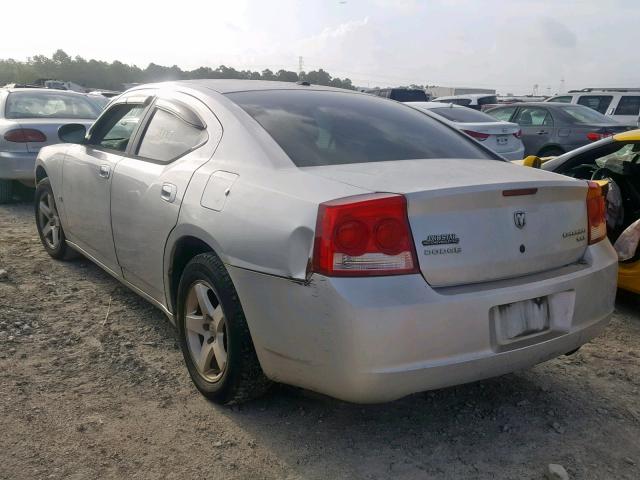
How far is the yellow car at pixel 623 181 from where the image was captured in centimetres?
405

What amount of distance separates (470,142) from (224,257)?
1649 millimetres

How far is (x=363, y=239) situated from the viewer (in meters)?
2.22

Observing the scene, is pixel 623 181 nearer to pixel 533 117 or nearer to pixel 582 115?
pixel 582 115

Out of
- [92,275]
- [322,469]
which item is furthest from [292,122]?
[92,275]

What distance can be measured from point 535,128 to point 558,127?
531 mm

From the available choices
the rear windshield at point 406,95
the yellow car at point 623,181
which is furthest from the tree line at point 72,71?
the yellow car at point 623,181

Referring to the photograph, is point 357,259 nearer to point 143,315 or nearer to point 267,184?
point 267,184

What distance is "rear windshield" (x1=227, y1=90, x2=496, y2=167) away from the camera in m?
2.85

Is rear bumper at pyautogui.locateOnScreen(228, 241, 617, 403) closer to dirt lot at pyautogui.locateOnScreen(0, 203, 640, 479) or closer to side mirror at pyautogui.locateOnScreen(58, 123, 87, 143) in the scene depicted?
dirt lot at pyautogui.locateOnScreen(0, 203, 640, 479)

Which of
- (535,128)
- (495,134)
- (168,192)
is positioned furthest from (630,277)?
(535,128)

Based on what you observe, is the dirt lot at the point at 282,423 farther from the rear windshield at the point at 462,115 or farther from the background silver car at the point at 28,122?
the rear windshield at the point at 462,115

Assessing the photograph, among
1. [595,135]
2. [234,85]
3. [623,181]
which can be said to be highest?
[234,85]

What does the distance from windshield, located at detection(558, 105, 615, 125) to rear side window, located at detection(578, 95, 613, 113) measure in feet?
12.8

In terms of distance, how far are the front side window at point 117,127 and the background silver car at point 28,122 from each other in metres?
3.58
